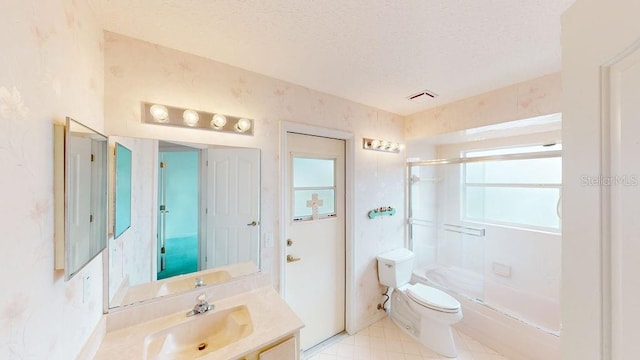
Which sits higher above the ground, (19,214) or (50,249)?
(19,214)

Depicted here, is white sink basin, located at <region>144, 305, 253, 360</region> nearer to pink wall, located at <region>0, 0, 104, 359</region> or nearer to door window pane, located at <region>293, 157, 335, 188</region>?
pink wall, located at <region>0, 0, 104, 359</region>

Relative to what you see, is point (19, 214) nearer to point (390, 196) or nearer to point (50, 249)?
point (50, 249)

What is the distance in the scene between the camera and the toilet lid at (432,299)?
1932mm

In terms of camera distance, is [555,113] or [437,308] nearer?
[555,113]

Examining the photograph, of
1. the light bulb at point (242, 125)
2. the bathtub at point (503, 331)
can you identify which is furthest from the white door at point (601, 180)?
the bathtub at point (503, 331)

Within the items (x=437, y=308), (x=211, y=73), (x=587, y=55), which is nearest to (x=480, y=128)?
(x=437, y=308)

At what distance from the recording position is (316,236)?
2094 millimetres

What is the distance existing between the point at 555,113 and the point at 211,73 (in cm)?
242

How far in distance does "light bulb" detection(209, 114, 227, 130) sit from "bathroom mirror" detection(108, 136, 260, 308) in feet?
0.44

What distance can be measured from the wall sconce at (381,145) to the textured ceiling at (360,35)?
676mm

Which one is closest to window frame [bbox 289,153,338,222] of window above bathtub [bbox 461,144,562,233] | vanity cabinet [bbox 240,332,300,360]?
vanity cabinet [bbox 240,332,300,360]

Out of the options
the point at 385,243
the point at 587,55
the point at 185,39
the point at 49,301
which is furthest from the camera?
the point at 385,243

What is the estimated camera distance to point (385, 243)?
2.49 metres

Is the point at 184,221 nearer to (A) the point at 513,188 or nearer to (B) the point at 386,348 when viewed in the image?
(B) the point at 386,348
